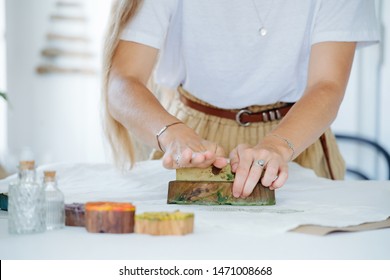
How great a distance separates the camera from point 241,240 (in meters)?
1.10

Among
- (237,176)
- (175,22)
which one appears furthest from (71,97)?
(237,176)

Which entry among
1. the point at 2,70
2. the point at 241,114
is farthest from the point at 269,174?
the point at 2,70

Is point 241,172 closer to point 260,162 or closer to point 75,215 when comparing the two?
point 260,162

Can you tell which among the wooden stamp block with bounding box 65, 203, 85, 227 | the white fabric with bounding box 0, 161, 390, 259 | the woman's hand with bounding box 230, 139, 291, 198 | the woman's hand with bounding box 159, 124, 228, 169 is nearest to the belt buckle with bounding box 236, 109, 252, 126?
the white fabric with bounding box 0, 161, 390, 259

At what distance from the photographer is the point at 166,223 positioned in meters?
1.12

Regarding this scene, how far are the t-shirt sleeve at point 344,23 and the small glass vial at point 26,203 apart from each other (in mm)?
907

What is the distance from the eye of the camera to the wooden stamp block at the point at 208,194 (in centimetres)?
140

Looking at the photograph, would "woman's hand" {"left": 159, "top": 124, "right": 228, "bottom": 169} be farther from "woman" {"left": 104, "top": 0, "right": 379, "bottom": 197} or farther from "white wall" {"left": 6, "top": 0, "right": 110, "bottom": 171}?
"white wall" {"left": 6, "top": 0, "right": 110, "bottom": 171}

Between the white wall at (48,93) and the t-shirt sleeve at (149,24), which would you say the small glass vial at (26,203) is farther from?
the white wall at (48,93)

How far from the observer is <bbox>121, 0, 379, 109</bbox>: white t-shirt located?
188 centimetres

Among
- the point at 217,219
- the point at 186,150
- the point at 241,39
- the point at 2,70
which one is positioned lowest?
the point at 217,219

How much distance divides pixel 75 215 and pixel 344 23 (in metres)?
0.89

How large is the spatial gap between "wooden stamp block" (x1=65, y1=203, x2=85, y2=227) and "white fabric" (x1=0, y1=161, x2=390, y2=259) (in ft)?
0.04
